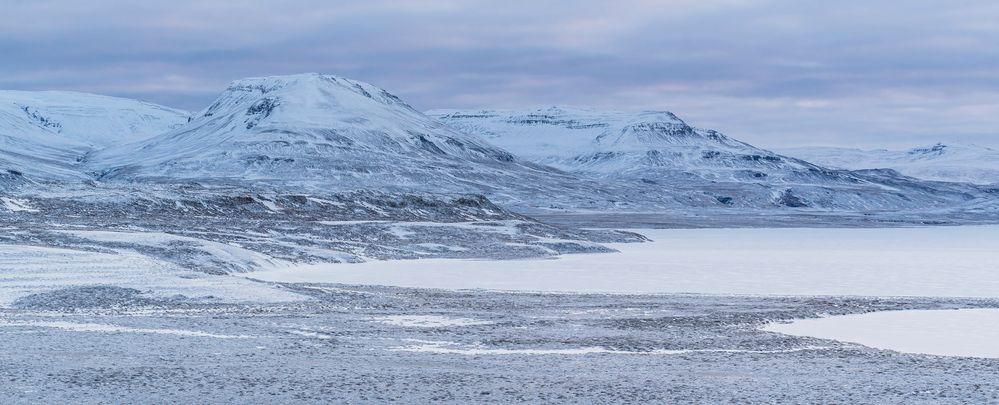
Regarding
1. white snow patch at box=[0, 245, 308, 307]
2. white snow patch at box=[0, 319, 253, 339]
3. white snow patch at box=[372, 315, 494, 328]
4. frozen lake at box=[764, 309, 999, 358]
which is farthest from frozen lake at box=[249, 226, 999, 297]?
white snow patch at box=[0, 319, 253, 339]

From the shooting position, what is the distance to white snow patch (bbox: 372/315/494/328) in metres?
28.6

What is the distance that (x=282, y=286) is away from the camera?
38.5 metres

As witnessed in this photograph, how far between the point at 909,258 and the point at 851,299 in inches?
1155

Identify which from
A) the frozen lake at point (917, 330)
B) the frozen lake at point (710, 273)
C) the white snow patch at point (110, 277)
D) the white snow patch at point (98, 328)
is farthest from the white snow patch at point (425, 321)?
the frozen lake at point (710, 273)

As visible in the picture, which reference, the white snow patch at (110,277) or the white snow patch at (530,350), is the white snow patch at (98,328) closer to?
the white snow patch at (530,350)

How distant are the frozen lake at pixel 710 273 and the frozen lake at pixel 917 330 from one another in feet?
26.1

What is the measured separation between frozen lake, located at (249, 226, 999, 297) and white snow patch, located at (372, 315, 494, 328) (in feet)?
37.7

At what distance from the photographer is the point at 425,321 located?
29.4m

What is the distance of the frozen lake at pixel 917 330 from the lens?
2561cm

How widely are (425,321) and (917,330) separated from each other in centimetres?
1108

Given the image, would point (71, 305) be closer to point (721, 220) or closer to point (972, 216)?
point (721, 220)

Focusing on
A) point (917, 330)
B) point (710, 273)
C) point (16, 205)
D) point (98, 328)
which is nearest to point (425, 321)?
point (98, 328)

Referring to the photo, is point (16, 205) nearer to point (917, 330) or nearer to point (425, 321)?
point (425, 321)

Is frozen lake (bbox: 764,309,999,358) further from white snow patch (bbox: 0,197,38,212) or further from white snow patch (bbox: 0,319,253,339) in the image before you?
white snow patch (bbox: 0,197,38,212)
